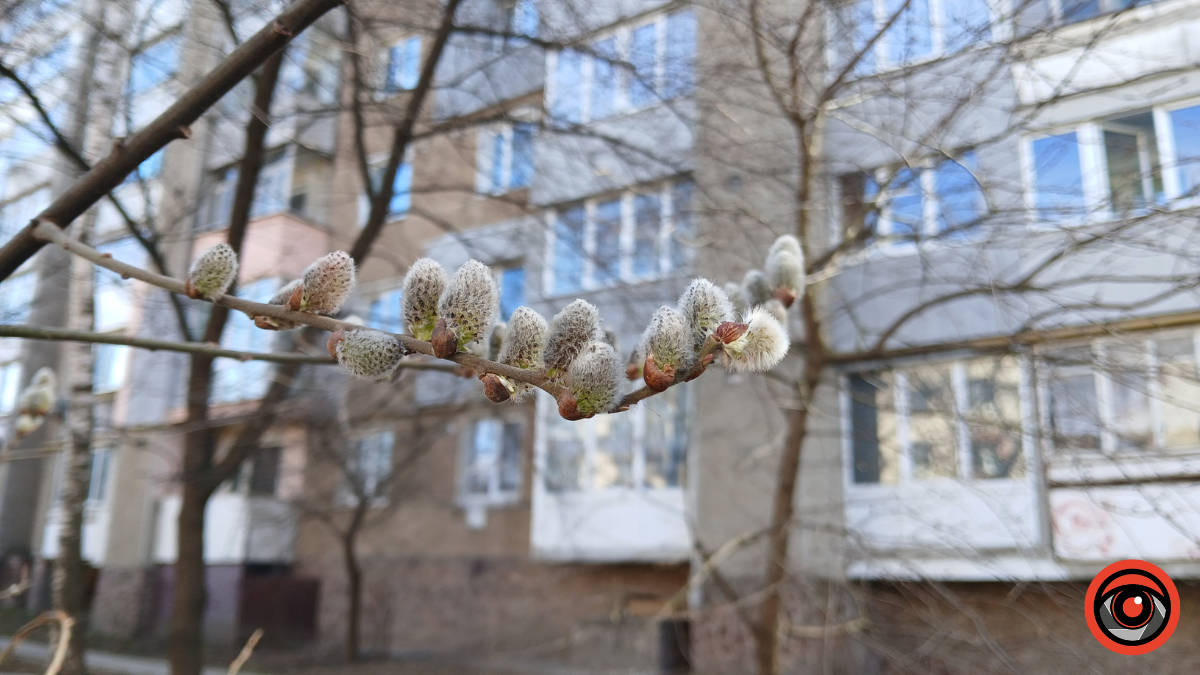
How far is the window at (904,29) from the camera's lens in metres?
5.16

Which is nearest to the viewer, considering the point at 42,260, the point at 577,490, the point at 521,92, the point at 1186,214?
the point at 1186,214

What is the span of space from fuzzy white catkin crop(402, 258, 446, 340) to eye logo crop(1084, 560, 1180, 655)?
2420mm

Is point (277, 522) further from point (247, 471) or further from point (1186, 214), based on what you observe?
point (1186, 214)

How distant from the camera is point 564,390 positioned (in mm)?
1572

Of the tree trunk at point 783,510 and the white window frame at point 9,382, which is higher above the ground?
the white window frame at point 9,382

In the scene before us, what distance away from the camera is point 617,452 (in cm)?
1244

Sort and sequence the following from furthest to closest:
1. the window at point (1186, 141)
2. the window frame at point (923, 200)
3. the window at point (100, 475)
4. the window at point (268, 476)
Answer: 1. the window at point (100, 475)
2. the window at point (268, 476)
3. the window frame at point (923, 200)
4. the window at point (1186, 141)

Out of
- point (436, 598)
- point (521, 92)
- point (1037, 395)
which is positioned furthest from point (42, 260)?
point (436, 598)

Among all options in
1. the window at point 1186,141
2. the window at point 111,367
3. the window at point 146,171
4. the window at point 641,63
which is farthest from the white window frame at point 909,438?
the window at point 111,367

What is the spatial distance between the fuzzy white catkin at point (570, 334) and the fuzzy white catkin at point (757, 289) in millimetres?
930

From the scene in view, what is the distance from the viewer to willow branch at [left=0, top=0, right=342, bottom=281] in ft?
7.63

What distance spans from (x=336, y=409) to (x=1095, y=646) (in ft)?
28.5

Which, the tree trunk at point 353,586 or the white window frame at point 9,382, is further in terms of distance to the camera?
the tree trunk at point 353,586

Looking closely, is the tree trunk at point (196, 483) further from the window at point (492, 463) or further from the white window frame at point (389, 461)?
the window at point (492, 463)
